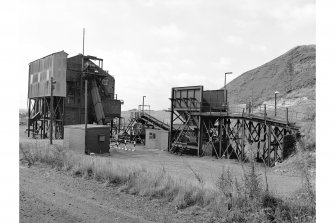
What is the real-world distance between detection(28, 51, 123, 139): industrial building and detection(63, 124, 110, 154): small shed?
944 cm

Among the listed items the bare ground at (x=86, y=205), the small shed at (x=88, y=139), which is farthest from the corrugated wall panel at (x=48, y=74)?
the bare ground at (x=86, y=205)

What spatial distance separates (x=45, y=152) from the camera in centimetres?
1691

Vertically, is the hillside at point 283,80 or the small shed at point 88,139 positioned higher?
→ the hillside at point 283,80

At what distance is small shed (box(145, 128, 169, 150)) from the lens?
31.6 metres

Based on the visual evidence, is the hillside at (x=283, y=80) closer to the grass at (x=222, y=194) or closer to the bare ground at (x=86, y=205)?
the grass at (x=222, y=194)

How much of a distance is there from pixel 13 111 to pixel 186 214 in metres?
5.43

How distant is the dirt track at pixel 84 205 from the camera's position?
26.4ft

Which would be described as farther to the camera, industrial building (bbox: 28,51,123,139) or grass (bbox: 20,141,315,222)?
industrial building (bbox: 28,51,123,139)

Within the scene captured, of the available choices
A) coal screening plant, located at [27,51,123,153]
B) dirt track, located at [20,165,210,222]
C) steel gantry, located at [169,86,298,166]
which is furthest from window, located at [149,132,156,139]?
dirt track, located at [20,165,210,222]

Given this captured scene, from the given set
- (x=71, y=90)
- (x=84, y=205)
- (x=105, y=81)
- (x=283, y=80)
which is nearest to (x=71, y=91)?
(x=71, y=90)

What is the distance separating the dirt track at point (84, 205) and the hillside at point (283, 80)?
39543 millimetres

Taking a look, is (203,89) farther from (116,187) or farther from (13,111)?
(13,111)

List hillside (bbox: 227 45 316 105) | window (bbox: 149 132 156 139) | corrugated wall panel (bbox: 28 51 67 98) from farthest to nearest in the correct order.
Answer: hillside (bbox: 227 45 316 105) → corrugated wall panel (bbox: 28 51 67 98) → window (bbox: 149 132 156 139)

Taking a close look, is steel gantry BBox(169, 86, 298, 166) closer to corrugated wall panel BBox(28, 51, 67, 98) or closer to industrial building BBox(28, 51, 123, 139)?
industrial building BBox(28, 51, 123, 139)
